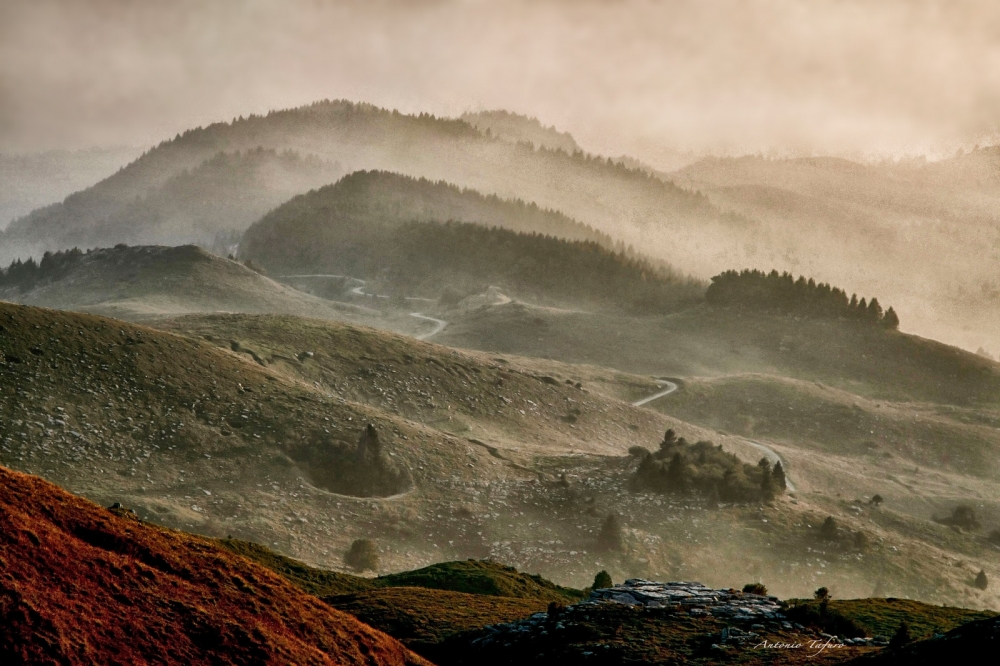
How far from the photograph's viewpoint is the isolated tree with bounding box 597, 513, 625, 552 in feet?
236

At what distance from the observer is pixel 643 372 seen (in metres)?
176

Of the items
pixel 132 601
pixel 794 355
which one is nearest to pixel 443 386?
pixel 132 601

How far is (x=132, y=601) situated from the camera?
58.7 ft

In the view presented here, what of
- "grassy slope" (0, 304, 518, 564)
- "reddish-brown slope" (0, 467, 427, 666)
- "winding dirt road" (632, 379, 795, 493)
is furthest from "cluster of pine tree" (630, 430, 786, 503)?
"reddish-brown slope" (0, 467, 427, 666)

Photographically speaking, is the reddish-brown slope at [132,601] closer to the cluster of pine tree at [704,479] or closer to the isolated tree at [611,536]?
the isolated tree at [611,536]

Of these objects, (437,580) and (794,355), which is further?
(794,355)

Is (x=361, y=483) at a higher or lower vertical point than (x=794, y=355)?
lower

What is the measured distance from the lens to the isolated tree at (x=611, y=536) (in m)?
72.1

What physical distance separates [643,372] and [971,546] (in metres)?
90.1

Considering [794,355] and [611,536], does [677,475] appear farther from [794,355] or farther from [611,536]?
[794,355]

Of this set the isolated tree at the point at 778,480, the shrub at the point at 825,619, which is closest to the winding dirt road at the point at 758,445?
the isolated tree at the point at 778,480

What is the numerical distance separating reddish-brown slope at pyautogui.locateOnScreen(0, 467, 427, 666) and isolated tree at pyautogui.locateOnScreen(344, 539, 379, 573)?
38.3 metres

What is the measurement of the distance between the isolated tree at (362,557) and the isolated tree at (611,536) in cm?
1888

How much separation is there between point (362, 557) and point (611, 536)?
2101 centimetres
